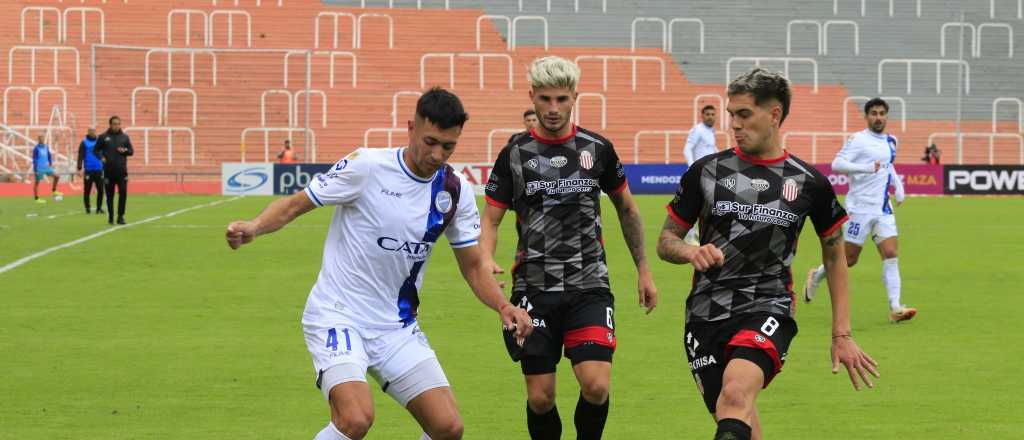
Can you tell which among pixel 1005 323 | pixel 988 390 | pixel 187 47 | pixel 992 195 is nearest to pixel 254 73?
pixel 187 47

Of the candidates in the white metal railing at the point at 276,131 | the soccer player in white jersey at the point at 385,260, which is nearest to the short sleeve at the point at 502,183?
the soccer player in white jersey at the point at 385,260

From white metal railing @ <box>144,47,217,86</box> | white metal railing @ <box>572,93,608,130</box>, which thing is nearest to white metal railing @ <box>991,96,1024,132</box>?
white metal railing @ <box>572,93,608,130</box>

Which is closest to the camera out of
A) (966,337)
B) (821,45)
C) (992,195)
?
(966,337)

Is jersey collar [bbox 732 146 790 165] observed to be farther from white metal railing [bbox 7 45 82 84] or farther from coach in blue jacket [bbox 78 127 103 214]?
white metal railing [bbox 7 45 82 84]

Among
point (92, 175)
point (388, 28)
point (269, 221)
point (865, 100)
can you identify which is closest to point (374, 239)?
point (269, 221)

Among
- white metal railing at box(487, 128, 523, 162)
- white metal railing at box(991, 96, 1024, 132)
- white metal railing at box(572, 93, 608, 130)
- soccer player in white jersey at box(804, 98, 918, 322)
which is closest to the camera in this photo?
soccer player in white jersey at box(804, 98, 918, 322)

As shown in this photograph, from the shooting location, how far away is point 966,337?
12.4 meters

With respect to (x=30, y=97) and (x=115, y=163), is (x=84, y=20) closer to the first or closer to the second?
(x=30, y=97)

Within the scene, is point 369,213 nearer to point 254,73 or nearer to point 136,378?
point 136,378

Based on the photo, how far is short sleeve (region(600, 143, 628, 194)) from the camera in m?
7.73

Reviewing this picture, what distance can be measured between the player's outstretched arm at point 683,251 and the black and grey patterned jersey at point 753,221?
128mm

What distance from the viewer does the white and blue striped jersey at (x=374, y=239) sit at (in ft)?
20.5

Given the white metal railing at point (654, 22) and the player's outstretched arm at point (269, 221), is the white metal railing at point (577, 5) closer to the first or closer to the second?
the white metal railing at point (654, 22)

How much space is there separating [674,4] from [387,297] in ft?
145
